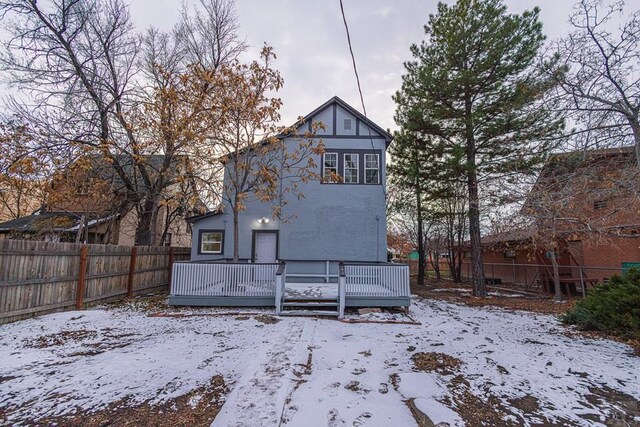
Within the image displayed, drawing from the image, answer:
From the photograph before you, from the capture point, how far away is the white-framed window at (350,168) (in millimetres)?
12023

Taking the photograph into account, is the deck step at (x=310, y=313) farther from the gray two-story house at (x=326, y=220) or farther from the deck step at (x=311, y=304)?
the gray two-story house at (x=326, y=220)

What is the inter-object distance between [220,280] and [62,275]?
357cm

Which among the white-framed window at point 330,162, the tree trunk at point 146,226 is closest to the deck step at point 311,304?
the white-framed window at point 330,162

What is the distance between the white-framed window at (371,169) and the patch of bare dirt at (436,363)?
25.9ft

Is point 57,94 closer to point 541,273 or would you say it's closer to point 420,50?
point 420,50

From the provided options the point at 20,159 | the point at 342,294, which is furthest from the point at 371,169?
the point at 20,159

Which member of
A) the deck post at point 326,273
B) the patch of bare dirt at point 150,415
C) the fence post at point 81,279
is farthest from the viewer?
the deck post at point 326,273

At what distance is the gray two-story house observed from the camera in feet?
38.2

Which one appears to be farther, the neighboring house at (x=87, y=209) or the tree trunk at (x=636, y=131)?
the neighboring house at (x=87, y=209)

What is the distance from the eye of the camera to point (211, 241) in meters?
12.0

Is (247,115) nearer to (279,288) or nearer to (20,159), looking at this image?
(279,288)

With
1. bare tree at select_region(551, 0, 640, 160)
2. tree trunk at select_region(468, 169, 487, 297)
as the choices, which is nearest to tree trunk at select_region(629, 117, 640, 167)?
bare tree at select_region(551, 0, 640, 160)

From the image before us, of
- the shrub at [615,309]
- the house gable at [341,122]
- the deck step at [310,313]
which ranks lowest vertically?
the deck step at [310,313]

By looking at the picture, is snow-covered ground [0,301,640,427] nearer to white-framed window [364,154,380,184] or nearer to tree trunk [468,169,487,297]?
tree trunk [468,169,487,297]
